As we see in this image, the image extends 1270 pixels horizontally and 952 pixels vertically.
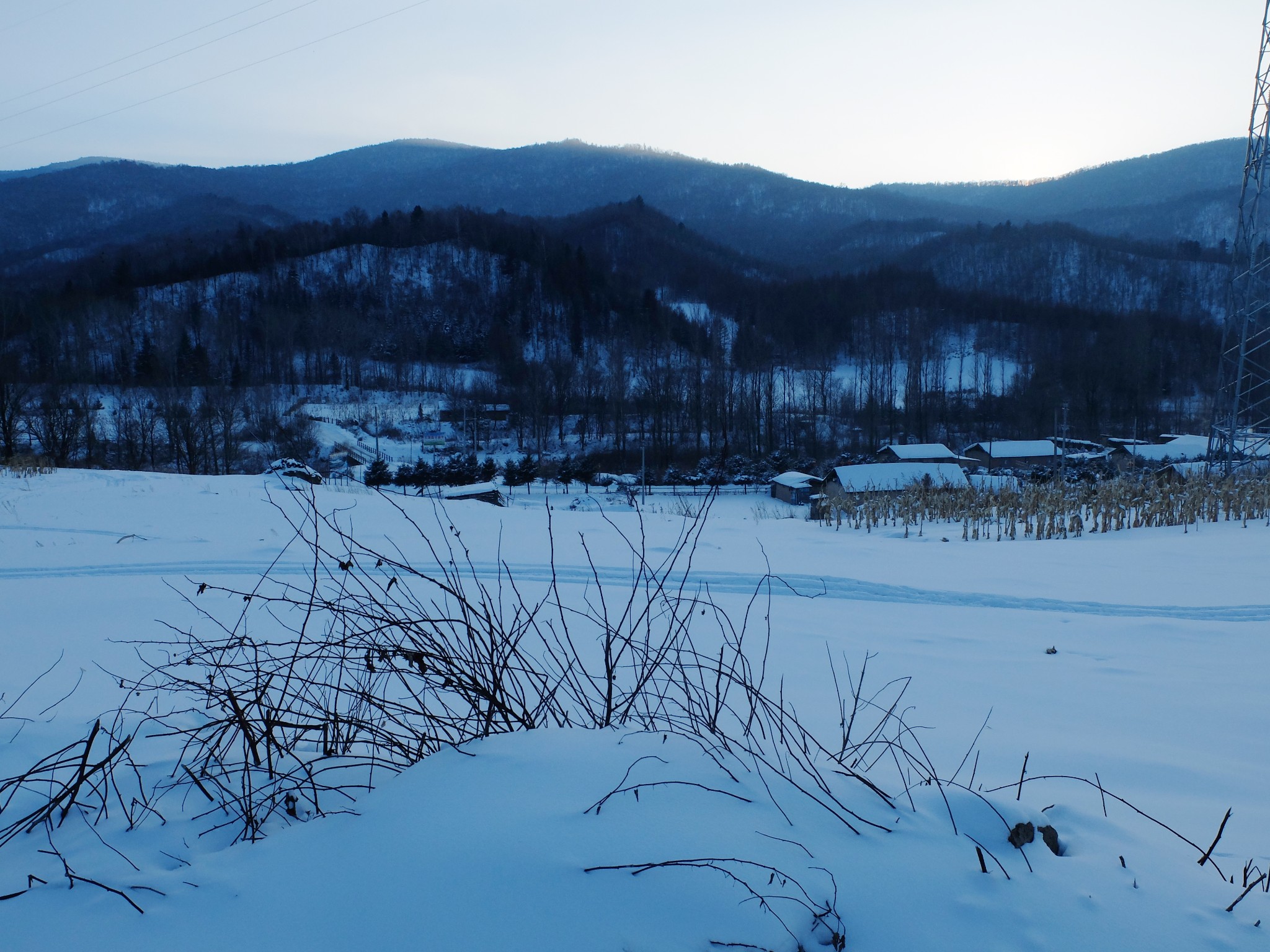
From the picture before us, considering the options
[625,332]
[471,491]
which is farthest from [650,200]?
[471,491]

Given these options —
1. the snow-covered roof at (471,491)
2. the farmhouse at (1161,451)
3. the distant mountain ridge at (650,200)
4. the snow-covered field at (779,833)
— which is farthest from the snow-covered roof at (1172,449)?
the distant mountain ridge at (650,200)

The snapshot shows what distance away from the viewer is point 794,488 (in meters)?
32.9

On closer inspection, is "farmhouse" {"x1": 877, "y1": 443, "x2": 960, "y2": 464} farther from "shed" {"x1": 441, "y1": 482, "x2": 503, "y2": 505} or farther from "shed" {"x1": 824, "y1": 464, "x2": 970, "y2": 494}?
"shed" {"x1": 441, "y1": 482, "x2": 503, "y2": 505}

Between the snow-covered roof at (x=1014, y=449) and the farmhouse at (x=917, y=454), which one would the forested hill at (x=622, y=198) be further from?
the farmhouse at (x=917, y=454)

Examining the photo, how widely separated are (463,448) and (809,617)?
44927 mm

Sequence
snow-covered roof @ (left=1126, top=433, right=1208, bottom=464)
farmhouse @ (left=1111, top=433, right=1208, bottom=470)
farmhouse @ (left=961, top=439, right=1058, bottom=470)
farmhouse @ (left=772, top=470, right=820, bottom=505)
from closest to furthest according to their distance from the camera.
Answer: farmhouse @ (left=772, top=470, right=820, bottom=505)
farmhouse @ (left=1111, top=433, right=1208, bottom=470)
snow-covered roof @ (left=1126, top=433, right=1208, bottom=464)
farmhouse @ (left=961, top=439, right=1058, bottom=470)

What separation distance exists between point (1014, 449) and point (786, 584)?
4647cm

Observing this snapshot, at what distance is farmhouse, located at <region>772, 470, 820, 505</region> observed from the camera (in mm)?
32844

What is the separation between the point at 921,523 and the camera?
36.1 feet

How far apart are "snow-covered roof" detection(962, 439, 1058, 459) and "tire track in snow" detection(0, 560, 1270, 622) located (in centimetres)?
4321

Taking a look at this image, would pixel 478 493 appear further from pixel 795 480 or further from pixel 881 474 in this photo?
pixel 881 474

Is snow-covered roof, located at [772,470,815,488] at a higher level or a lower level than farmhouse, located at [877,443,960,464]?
lower

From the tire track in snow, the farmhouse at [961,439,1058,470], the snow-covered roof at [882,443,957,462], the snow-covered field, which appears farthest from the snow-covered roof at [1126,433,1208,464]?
the snow-covered field

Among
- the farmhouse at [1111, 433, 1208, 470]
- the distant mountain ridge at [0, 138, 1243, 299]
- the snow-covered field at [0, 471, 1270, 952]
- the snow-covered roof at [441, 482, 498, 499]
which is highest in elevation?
the distant mountain ridge at [0, 138, 1243, 299]
